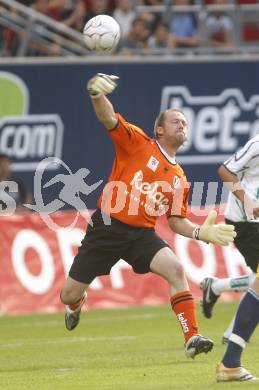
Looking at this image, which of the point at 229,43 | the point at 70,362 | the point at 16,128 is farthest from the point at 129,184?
the point at 229,43

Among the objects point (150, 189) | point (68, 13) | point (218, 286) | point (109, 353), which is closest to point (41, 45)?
point (68, 13)

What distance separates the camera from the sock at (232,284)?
12406 millimetres

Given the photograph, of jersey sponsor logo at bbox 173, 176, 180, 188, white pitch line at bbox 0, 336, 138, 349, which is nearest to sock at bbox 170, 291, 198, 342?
jersey sponsor logo at bbox 173, 176, 180, 188

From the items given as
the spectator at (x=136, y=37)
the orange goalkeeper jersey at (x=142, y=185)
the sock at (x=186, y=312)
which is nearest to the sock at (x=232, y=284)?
the orange goalkeeper jersey at (x=142, y=185)

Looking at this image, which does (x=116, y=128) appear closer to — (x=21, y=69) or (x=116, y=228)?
(x=116, y=228)

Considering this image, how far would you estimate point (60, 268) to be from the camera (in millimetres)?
16484

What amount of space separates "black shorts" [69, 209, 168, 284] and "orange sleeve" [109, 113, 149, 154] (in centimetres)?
71

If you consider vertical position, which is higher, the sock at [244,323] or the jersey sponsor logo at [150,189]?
the jersey sponsor logo at [150,189]

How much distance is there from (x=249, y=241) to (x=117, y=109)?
8.23 m

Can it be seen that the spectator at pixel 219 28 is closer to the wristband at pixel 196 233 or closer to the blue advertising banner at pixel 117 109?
the blue advertising banner at pixel 117 109

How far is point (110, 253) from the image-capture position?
414 inches

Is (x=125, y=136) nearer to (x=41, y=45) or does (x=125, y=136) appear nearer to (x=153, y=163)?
(x=153, y=163)

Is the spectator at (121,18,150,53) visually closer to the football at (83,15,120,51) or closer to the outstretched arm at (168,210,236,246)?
the football at (83,15,120,51)

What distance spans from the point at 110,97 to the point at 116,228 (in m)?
9.59
